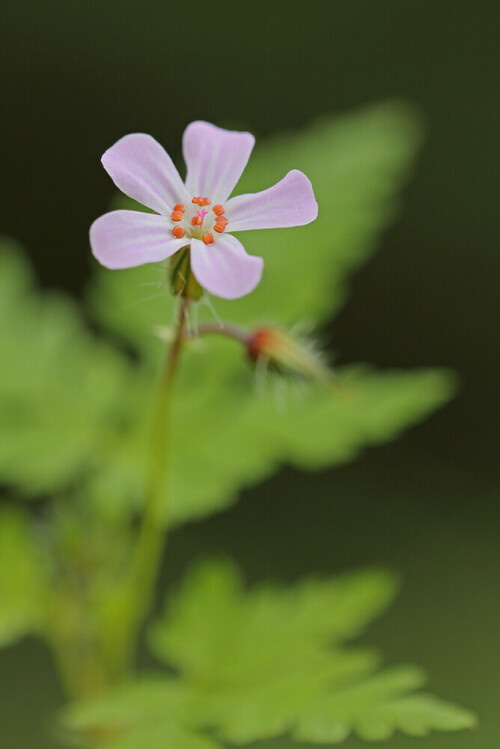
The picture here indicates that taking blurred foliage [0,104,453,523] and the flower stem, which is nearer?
the flower stem

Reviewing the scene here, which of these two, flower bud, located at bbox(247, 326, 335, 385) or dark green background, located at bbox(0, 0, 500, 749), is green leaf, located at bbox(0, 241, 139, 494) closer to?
flower bud, located at bbox(247, 326, 335, 385)

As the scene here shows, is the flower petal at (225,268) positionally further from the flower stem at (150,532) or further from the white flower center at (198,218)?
the flower stem at (150,532)

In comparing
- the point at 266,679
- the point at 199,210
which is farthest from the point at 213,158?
the point at 266,679

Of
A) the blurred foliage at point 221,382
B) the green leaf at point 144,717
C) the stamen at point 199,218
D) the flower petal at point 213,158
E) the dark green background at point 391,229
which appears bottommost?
the green leaf at point 144,717

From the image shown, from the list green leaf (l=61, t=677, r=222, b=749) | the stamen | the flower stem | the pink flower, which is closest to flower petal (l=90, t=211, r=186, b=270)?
the pink flower

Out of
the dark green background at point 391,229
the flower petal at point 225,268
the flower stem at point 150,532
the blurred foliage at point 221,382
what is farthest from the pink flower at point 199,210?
the dark green background at point 391,229
